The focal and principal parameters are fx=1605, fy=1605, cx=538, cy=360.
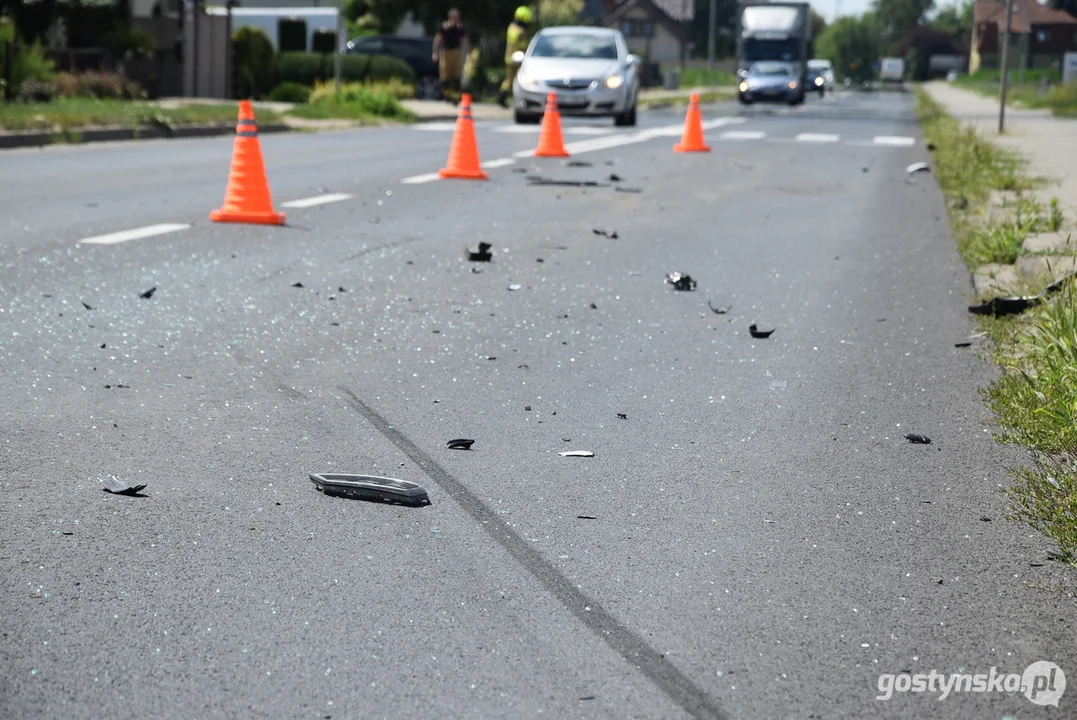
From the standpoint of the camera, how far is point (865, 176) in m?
18.7

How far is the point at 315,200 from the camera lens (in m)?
13.7

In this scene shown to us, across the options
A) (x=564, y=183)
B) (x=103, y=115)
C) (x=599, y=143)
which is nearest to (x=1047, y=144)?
(x=599, y=143)

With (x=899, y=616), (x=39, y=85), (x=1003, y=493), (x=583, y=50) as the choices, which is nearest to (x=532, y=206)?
(x=1003, y=493)

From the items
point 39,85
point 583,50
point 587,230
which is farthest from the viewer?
point 583,50

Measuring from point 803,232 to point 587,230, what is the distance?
68.1 inches

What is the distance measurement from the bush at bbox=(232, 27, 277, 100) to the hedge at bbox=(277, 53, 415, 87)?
2576 mm

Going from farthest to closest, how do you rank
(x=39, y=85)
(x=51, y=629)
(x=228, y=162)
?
(x=39, y=85) → (x=228, y=162) → (x=51, y=629)

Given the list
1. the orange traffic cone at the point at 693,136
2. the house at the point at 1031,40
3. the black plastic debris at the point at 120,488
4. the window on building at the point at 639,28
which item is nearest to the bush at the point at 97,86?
the orange traffic cone at the point at 693,136

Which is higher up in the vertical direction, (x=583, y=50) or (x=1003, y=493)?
(x=583, y=50)

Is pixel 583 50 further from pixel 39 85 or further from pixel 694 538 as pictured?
pixel 694 538

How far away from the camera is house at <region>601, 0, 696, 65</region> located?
137 meters

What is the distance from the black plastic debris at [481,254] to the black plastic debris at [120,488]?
552 centimetres

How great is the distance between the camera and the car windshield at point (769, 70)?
5700 centimetres

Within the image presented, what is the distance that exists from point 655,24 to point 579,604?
138262mm
